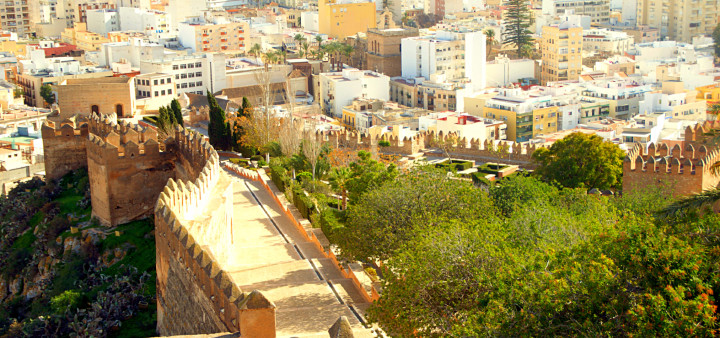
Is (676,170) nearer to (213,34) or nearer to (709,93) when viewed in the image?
(709,93)

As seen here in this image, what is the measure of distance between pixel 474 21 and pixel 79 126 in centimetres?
7219

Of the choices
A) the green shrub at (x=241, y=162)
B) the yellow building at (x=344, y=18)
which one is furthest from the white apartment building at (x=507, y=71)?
the green shrub at (x=241, y=162)

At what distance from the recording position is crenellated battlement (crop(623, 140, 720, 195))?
25375mm

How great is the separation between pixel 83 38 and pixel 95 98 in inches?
2304

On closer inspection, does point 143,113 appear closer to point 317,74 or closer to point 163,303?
point 163,303

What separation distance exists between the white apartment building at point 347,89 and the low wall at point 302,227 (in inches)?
1468

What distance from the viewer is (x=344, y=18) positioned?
320 feet

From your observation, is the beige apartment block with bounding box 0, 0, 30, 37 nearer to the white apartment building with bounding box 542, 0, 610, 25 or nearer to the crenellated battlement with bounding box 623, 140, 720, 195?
the white apartment building with bounding box 542, 0, 610, 25

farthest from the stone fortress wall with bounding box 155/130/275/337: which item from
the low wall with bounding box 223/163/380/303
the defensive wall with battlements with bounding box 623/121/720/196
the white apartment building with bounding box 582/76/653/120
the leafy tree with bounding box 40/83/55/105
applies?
the white apartment building with bounding box 582/76/653/120

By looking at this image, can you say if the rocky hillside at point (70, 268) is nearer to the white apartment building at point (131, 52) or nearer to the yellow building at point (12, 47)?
the white apartment building at point (131, 52)

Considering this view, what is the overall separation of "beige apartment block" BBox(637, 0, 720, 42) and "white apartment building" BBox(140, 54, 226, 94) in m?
54.7

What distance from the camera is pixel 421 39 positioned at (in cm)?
7644

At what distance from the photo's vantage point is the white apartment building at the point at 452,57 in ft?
245

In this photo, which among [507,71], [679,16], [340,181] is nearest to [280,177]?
[340,181]
